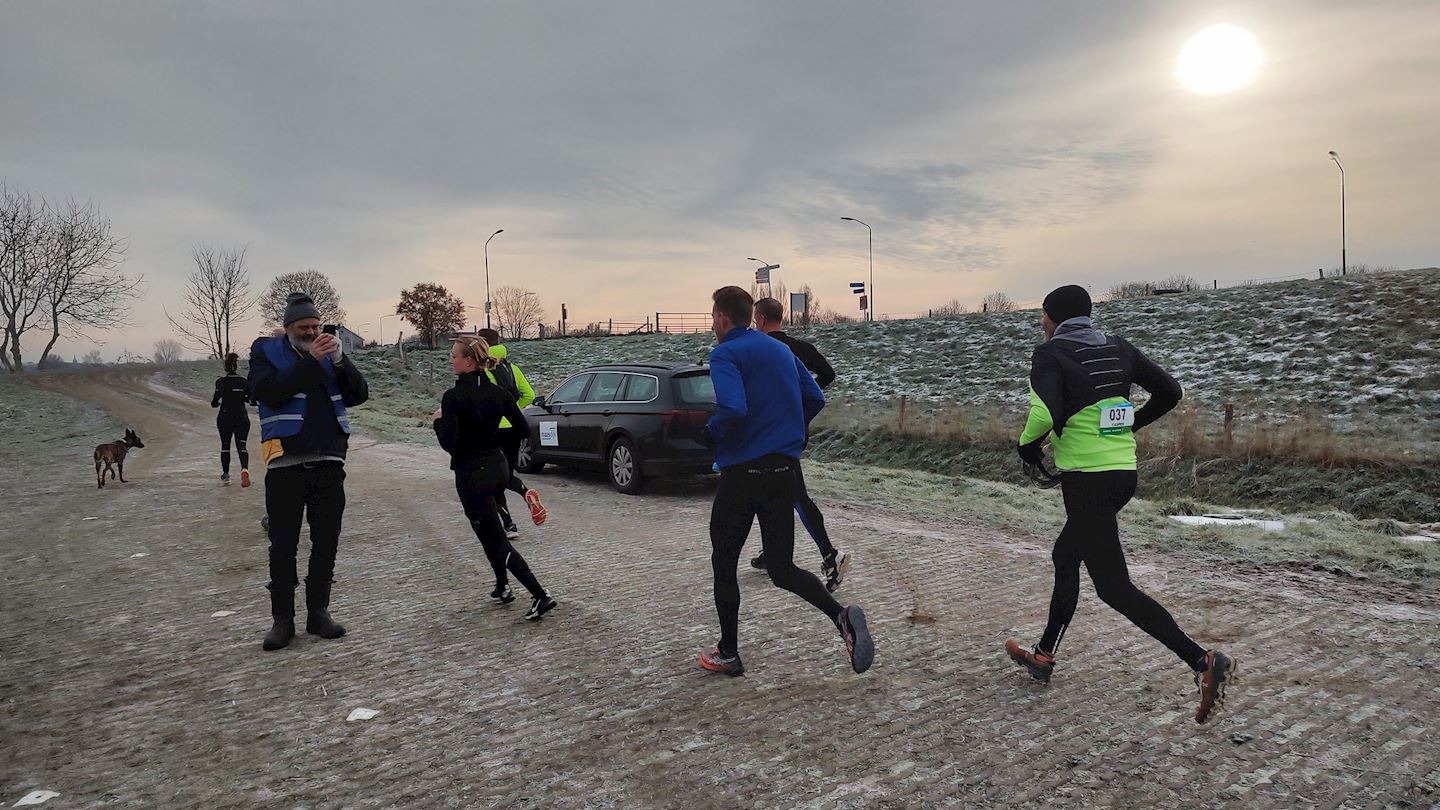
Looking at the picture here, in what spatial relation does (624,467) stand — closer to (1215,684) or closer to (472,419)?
(472,419)

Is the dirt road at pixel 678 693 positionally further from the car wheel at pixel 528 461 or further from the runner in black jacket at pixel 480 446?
the car wheel at pixel 528 461

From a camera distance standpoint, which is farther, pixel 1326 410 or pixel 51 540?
pixel 1326 410

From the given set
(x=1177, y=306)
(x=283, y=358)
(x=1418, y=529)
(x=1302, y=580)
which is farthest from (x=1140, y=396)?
(x=283, y=358)

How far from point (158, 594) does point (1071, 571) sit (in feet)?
19.5

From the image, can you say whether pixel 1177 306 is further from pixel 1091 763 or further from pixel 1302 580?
pixel 1091 763

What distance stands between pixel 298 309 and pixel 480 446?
1298 millimetres

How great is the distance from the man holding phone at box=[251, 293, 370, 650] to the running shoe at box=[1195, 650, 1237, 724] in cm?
430

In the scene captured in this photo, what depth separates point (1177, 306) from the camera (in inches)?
1227

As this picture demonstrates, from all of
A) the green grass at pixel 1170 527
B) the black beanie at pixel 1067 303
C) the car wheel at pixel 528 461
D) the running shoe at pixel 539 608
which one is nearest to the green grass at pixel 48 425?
the car wheel at pixel 528 461

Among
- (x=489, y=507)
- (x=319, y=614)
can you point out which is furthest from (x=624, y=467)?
(x=319, y=614)

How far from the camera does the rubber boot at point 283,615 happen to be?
4.75 m

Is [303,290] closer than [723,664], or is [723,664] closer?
[723,664]

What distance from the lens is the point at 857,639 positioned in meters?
3.87

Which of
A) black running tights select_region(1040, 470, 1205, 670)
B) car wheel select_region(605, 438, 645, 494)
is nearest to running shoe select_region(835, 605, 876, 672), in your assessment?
black running tights select_region(1040, 470, 1205, 670)
